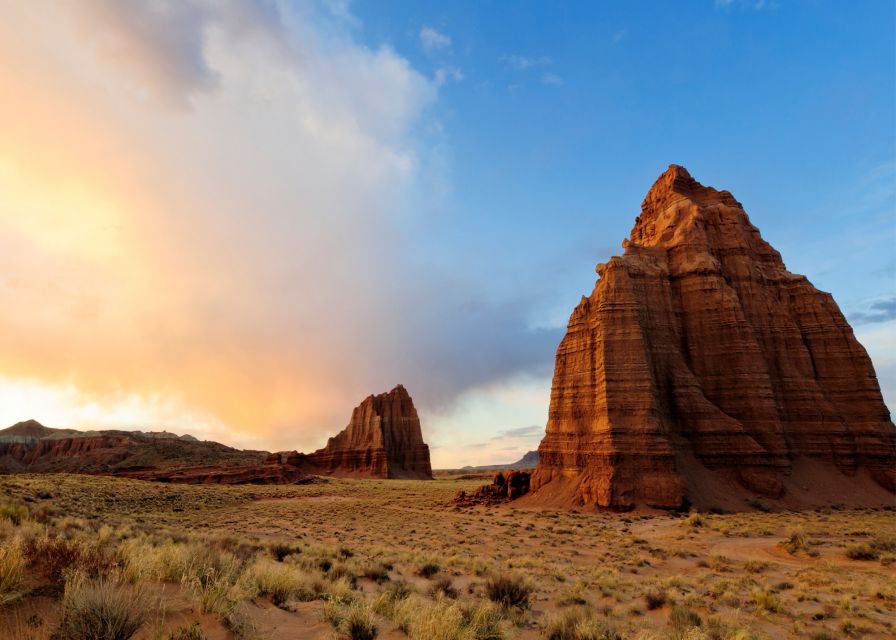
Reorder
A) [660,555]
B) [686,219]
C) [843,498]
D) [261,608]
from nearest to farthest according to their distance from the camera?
1. [261,608]
2. [660,555]
3. [843,498]
4. [686,219]

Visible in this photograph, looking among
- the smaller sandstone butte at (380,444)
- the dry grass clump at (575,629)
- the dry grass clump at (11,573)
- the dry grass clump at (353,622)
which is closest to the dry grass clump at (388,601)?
the dry grass clump at (353,622)

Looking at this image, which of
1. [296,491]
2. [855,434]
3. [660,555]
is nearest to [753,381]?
[855,434]

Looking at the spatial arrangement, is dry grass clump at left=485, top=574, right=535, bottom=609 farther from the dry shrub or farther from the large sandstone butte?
the large sandstone butte

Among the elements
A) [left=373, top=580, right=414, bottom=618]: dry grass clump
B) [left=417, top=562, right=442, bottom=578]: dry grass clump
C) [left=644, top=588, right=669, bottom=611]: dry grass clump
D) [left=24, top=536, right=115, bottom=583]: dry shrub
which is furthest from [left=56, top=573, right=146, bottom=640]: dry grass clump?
[left=644, top=588, right=669, bottom=611]: dry grass clump

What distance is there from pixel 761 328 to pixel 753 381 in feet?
20.1

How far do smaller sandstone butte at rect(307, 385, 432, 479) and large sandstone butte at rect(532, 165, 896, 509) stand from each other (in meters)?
67.9

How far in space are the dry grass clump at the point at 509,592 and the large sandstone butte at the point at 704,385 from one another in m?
23.2

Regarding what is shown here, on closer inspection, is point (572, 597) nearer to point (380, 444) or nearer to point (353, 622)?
point (353, 622)

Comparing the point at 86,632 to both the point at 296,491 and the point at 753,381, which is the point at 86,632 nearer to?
the point at 753,381

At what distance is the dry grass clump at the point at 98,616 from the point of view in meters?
5.02

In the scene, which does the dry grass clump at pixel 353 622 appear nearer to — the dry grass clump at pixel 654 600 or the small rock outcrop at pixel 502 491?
the dry grass clump at pixel 654 600

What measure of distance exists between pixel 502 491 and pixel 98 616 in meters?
40.7

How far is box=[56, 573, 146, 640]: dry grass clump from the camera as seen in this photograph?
5.02 metres

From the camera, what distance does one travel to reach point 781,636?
32.6 feet
